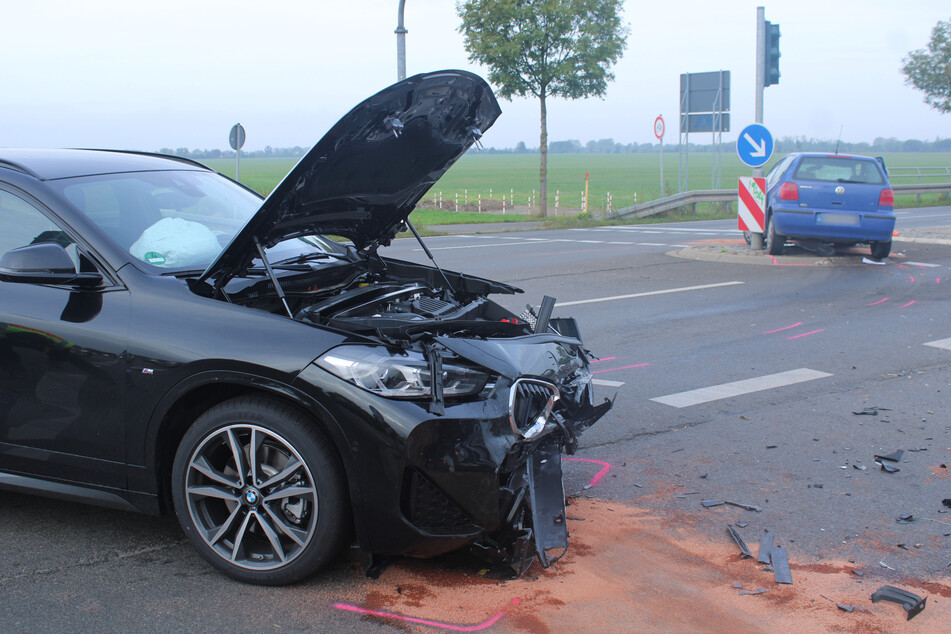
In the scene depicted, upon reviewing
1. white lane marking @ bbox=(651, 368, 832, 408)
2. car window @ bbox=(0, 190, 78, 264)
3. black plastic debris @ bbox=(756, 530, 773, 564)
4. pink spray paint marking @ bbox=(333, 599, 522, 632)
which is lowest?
pink spray paint marking @ bbox=(333, 599, 522, 632)

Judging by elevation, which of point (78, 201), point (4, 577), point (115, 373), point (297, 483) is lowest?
point (4, 577)

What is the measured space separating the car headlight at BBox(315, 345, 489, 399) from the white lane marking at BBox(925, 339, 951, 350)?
601cm

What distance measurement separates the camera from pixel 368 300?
401cm

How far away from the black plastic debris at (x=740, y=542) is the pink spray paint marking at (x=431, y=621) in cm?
105

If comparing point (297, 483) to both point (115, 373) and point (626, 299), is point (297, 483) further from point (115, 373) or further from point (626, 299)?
point (626, 299)

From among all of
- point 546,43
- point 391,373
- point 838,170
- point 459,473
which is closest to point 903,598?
point 459,473

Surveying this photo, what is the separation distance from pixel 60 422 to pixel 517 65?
24.0 m

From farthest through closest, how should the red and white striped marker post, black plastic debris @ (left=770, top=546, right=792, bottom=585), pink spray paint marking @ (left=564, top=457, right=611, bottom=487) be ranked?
the red and white striped marker post → pink spray paint marking @ (left=564, top=457, right=611, bottom=487) → black plastic debris @ (left=770, top=546, right=792, bottom=585)

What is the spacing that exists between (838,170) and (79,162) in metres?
12.5

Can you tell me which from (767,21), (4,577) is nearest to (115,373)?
(4,577)

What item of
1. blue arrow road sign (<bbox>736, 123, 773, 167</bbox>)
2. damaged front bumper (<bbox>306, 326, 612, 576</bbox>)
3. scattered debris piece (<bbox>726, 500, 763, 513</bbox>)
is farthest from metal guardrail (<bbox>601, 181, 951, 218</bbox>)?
damaged front bumper (<bbox>306, 326, 612, 576</bbox>)

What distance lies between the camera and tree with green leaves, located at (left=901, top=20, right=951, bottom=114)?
35.6 m

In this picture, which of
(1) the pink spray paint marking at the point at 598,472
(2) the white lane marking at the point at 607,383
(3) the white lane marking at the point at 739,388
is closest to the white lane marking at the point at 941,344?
(3) the white lane marking at the point at 739,388

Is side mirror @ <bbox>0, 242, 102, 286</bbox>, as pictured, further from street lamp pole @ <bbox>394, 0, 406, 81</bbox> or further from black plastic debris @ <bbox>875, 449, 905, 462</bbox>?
street lamp pole @ <bbox>394, 0, 406, 81</bbox>
